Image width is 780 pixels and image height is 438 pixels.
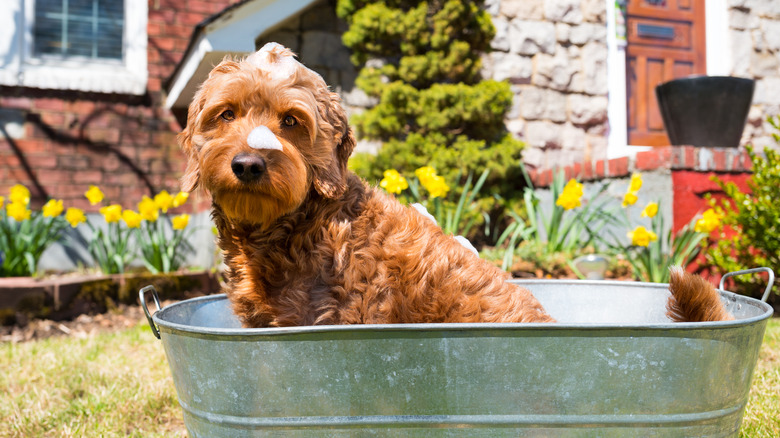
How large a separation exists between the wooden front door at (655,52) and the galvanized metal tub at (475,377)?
22.3ft

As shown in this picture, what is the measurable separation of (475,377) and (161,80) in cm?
574

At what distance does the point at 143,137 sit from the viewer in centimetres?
592

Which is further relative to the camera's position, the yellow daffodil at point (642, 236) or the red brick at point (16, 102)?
the red brick at point (16, 102)

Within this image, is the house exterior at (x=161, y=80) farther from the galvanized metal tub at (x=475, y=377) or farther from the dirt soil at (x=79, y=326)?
the galvanized metal tub at (x=475, y=377)

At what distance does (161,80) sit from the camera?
5984mm

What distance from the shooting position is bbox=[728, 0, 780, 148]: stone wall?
7.00 m

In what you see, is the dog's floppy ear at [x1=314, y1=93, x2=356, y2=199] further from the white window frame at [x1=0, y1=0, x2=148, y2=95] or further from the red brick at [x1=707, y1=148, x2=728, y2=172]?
the white window frame at [x1=0, y1=0, x2=148, y2=95]

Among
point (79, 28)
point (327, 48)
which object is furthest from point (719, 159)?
point (79, 28)

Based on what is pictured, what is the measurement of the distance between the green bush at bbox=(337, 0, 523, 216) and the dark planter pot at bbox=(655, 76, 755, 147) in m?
1.50

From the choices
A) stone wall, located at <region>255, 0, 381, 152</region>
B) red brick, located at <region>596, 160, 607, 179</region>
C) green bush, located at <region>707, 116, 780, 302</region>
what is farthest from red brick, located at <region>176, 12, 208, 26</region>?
green bush, located at <region>707, 116, 780, 302</region>

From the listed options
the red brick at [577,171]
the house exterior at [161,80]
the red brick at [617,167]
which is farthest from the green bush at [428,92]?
the red brick at [617,167]

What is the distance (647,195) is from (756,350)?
11.8 ft

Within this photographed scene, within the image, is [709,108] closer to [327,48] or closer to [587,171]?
[587,171]

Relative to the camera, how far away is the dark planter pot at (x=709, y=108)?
5141 millimetres
